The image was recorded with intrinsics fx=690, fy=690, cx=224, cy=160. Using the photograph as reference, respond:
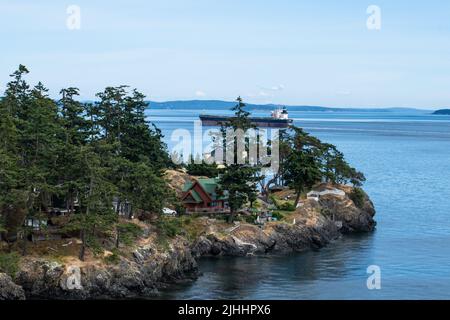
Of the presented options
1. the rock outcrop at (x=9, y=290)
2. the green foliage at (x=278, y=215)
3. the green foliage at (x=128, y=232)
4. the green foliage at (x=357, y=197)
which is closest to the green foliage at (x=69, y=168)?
the green foliage at (x=128, y=232)

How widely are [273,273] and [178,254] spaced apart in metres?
9.01

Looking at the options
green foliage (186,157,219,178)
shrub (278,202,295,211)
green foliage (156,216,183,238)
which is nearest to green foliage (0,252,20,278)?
green foliage (156,216,183,238)

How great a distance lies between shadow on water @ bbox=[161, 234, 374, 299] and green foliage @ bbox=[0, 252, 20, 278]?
11.8 meters

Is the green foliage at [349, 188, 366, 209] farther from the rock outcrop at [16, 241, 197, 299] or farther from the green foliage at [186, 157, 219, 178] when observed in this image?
the rock outcrop at [16, 241, 197, 299]

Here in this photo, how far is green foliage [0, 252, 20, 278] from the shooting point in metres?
51.4

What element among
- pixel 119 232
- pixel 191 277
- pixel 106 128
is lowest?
pixel 191 277

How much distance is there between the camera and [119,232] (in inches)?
2308

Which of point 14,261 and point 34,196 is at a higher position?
point 34,196

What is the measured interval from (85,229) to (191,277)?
38.0ft

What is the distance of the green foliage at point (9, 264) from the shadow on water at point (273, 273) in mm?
11754

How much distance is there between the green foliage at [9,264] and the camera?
2023 inches
